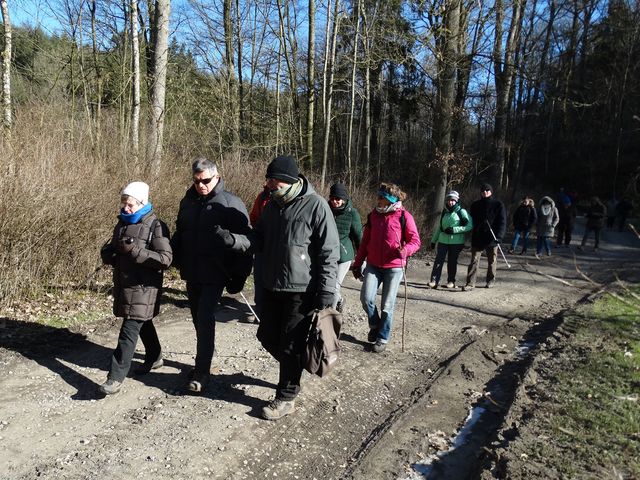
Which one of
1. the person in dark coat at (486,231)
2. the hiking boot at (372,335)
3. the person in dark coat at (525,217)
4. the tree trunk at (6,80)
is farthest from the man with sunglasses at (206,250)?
the person in dark coat at (525,217)

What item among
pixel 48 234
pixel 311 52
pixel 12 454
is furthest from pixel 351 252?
pixel 311 52

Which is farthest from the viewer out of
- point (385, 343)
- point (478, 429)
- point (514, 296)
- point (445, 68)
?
point (445, 68)

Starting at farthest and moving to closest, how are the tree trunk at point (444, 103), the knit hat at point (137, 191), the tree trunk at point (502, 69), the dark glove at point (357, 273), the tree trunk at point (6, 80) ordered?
the tree trunk at point (502, 69) → the tree trunk at point (444, 103) → the tree trunk at point (6, 80) → the dark glove at point (357, 273) → the knit hat at point (137, 191)

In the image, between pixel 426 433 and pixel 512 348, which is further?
pixel 512 348

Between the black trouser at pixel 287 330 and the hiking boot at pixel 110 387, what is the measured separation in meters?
1.33

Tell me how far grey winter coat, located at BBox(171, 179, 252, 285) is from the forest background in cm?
321

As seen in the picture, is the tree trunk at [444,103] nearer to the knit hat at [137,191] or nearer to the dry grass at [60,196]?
the dry grass at [60,196]

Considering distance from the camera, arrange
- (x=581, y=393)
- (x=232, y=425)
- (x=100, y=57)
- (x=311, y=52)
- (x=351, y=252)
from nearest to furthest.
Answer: (x=232, y=425), (x=581, y=393), (x=351, y=252), (x=100, y=57), (x=311, y=52)

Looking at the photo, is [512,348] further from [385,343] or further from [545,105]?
[545,105]

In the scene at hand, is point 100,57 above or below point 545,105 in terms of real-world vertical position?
below

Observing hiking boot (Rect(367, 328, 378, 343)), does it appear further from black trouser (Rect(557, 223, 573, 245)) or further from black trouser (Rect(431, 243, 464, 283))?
black trouser (Rect(557, 223, 573, 245))

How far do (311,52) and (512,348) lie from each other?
14.6 metres

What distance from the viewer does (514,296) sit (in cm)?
974

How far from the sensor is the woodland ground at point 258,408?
11.9ft
